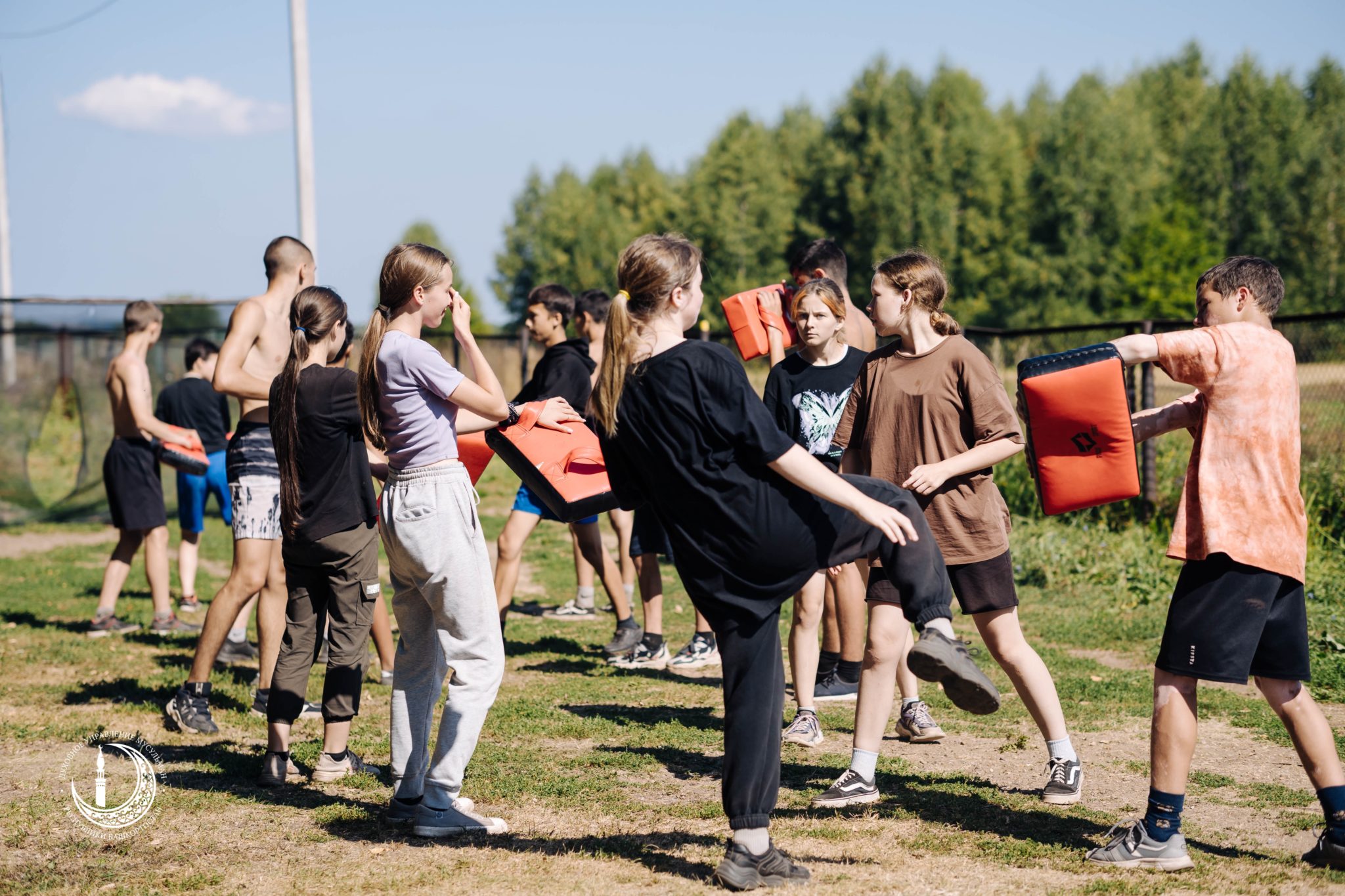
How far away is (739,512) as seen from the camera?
10.8 ft

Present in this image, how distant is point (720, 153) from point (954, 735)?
182ft

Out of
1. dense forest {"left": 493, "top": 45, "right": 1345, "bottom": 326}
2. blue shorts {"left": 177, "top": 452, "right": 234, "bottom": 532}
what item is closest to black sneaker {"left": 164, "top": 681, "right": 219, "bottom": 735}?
blue shorts {"left": 177, "top": 452, "right": 234, "bottom": 532}

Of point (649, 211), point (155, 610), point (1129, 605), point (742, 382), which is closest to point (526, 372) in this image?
point (155, 610)

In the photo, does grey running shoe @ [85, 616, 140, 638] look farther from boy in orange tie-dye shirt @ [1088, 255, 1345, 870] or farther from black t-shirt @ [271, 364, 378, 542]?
boy in orange tie-dye shirt @ [1088, 255, 1345, 870]

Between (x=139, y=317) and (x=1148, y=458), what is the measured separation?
796 centimetres

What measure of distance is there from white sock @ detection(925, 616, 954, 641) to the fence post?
7.03 m

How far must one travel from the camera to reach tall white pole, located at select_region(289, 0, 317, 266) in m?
13.8

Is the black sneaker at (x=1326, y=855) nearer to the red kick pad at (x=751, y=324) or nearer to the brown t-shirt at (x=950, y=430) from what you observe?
the brown t-shirt at (x=950, y=430)

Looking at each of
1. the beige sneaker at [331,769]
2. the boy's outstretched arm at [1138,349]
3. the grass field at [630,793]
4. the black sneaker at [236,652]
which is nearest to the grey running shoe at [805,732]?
the grass field at [630,793]

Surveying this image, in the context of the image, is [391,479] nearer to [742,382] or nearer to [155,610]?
[742,382]

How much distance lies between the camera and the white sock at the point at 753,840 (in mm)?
3375

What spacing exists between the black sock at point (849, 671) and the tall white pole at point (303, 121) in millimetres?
9992

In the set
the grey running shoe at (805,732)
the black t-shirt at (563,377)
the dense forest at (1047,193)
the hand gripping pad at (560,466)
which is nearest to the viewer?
the hand gripping pad at (560,466)

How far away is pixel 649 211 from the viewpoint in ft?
214
